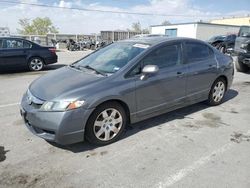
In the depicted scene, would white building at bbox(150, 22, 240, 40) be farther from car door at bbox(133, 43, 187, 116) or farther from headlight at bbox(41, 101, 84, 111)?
headlight at bbox(41, 101, 84, 111)

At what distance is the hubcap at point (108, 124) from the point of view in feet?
11.8

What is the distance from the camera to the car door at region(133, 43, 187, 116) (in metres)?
4.01

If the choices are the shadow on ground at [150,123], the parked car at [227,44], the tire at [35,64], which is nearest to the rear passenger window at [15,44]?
the tire at [35,64]

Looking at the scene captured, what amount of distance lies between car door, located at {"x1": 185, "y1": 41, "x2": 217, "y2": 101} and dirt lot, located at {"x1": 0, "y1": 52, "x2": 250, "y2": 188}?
1.77 ft

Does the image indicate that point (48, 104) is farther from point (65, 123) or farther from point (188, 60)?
point (188, 60)

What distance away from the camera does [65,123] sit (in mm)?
3262

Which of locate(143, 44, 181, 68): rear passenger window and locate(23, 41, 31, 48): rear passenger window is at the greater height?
locate(143, 44, 181, 68): rear passenger window

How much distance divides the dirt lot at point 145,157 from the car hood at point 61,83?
0.78 metres

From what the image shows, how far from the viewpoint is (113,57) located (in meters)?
4.29

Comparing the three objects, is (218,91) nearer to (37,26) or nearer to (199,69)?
(199,69)

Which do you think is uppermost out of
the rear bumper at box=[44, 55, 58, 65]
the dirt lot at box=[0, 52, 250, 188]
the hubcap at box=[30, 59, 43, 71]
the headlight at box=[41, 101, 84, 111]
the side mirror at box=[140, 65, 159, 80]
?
the side mirror at box=[140, 65, 159, 80]

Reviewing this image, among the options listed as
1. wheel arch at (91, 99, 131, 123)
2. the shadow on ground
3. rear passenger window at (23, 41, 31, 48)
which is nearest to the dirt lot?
the shadow on ground

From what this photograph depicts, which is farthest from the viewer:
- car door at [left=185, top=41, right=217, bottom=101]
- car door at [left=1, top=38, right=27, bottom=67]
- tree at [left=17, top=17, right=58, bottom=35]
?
tree at [left=17, top=17, right=58, bottom=35]

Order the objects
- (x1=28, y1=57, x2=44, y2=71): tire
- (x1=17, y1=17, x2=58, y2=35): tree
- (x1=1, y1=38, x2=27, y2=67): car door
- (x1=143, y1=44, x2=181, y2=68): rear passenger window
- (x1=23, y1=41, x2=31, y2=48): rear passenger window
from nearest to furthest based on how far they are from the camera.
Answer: (x1=143, y1=44, x2=181, y2=68): rear passenger window → (x1=1, y1=38, x2=27, y2=67): car door → (x1=23, y1=41, x2=31, y2=48): rear passenger window → (x1=28, y1=57, x2=44, y2=71): tire → (x1=17, y1=17, x2=58, y2=35): tree
